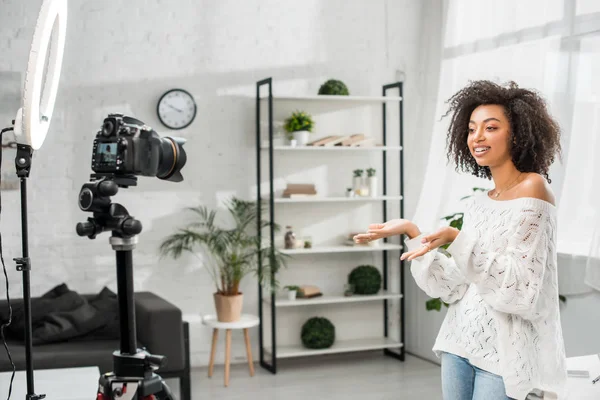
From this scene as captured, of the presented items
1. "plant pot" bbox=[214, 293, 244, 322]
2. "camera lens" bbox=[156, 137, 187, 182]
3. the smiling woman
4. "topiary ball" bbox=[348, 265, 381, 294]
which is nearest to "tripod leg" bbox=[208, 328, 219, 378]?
"plant pot" bbox=[214, 293, 244, 322]

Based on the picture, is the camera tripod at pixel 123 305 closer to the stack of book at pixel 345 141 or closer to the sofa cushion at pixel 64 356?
the sofa cushion at pixel 64 356

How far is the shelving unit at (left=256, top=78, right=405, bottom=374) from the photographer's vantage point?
4.89m

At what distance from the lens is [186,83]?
4.98 metres

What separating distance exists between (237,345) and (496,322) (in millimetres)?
3472

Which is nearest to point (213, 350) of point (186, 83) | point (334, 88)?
point (186, 83)

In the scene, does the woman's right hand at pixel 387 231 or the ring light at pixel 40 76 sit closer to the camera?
the woman's right hand at pixel 387 231

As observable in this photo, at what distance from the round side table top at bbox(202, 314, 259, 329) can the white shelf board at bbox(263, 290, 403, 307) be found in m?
0.21

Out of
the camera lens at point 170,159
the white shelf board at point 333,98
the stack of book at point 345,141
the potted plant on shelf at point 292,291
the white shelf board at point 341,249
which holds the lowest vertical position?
the potted plant on shelf at point 292,291

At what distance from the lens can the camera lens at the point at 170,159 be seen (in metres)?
1.64

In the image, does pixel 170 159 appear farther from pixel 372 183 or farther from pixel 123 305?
pixel 372 183

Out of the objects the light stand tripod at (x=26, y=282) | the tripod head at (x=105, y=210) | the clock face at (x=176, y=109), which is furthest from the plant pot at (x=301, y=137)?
the tripod head at (x=105, y=210)

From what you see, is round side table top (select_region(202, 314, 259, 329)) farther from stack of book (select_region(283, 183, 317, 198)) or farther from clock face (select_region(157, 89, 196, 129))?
clock face (select_region(157, 89, 196, 129))

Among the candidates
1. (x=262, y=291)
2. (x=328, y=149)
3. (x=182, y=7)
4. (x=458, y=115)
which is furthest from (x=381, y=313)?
(x=458, y=115)

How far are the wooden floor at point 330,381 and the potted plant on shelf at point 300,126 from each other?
1507mm
